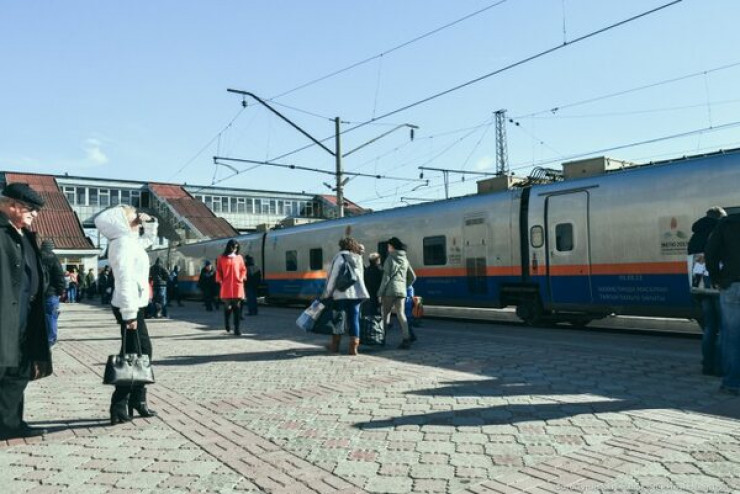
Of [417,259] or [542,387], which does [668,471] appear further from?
[417,259]

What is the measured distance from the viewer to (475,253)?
13.6m

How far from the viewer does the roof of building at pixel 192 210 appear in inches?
2141

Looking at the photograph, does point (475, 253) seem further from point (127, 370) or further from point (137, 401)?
point (127, 370)

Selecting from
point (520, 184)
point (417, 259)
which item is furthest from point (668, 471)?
point (417, 259)

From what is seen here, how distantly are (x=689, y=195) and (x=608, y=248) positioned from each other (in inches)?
66.0

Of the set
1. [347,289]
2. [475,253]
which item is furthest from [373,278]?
[475,253]

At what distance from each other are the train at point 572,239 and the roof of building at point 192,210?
3990cm

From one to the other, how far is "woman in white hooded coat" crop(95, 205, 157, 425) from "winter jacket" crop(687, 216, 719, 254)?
19.0 ft

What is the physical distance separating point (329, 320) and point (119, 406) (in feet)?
12.9

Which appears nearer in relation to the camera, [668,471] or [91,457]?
[668,471]

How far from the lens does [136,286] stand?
500 cm

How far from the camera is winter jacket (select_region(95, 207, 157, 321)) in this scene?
492cm

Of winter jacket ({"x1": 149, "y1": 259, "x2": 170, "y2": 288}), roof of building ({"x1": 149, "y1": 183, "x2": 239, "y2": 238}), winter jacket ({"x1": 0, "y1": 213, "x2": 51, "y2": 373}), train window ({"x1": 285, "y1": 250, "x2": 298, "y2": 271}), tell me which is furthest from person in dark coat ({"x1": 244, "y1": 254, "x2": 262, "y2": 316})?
roof of building ({"x1": 149, "y1": 183, "x2": 239, "y2": 238})

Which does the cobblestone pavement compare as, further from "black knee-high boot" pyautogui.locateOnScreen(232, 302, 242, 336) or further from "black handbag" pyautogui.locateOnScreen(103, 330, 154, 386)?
"black knee-high boot" pyautogui.locateOnScreen(232, 302, 242, 336)
